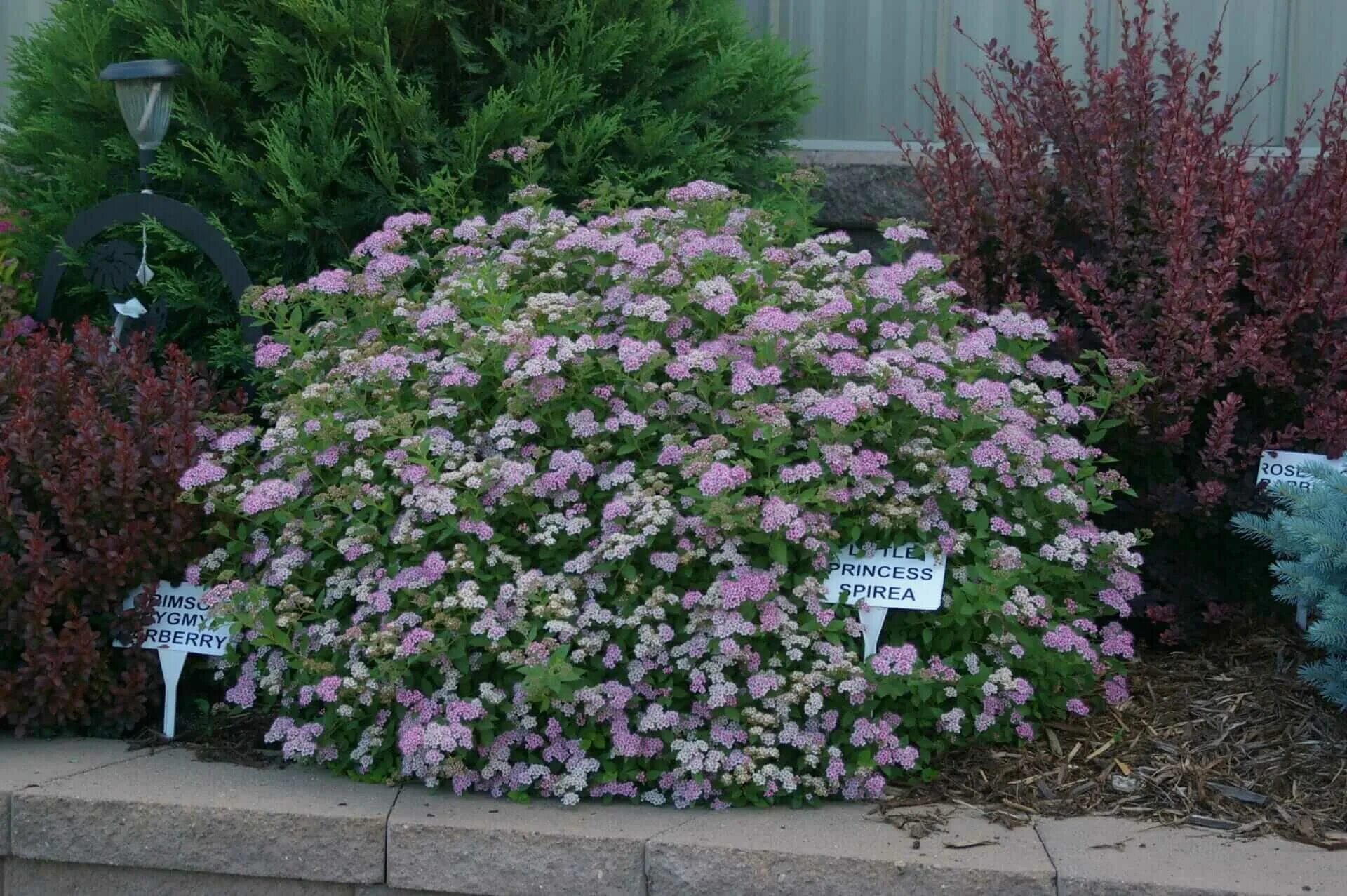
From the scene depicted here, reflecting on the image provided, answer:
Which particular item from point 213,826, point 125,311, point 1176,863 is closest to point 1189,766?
point 1176,863

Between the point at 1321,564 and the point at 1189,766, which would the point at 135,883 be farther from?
the point at 1321,564

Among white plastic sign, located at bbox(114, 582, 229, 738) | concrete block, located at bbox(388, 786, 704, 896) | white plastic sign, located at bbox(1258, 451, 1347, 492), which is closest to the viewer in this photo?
concrete block, located at bbox(388, 786, 704, 896)

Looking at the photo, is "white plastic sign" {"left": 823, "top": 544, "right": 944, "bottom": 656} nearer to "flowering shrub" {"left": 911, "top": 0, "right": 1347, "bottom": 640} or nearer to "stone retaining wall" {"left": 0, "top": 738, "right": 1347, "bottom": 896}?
"stone retaining wall" {"left": 0, "top": 738, "right": 1347, "bottom": 896}

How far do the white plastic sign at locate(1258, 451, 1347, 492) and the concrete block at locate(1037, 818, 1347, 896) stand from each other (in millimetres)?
1153

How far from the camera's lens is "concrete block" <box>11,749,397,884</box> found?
9.43 feet

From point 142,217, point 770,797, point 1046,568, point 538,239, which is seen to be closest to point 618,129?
point 538,239

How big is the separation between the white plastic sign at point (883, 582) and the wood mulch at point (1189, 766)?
0.40 meters

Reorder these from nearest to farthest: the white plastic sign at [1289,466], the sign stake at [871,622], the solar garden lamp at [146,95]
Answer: the sign stake at [871,622], the white plastic sign at [1289,466], the solar garden lamp at [146,95]

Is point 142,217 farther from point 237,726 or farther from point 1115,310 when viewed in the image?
point 1115,310

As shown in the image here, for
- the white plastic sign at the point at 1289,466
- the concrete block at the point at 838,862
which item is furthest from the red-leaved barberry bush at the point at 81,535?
the white plastic sign at the point at 1289,466

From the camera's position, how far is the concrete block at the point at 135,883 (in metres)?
2.96

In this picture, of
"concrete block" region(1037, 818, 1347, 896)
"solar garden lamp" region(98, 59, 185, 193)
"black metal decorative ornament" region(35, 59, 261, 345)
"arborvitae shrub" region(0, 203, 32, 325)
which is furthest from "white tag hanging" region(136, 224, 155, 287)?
"concrete block" region(1037, 818, 1347, 896)

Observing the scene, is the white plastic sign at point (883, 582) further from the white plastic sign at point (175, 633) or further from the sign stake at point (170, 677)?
the sign stake at point (170, 677)

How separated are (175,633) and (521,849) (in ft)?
3.92
